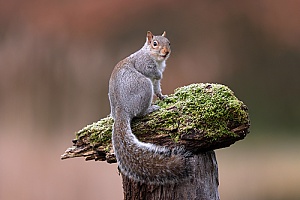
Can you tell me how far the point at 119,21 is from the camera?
455 cm

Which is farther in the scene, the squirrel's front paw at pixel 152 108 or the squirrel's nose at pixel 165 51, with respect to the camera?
the squirrel's nose at pixel 165 51

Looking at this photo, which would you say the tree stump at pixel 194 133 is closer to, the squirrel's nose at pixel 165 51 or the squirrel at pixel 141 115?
the squirrel at pixel 141 115

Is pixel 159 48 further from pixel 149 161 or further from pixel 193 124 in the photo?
pixel 149 161

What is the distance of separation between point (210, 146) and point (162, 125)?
0.27 m

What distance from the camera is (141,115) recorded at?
111 inches

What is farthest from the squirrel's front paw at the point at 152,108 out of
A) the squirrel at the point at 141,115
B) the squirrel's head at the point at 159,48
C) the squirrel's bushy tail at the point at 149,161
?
the squirrel's head at the point at 159,48

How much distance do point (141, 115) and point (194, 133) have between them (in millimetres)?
376

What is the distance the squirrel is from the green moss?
0.08m

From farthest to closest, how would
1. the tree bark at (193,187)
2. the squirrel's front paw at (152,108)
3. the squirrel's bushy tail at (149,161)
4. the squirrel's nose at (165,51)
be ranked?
the squirrel's nose at (165,51)
the squirrel's front paw at (152,108)
the tree bark at (193,187)
the squirrel's bushy tail at (149,161)

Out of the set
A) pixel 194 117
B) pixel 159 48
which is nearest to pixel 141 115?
pixel 194 117

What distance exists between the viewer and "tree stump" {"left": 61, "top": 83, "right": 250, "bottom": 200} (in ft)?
8.46

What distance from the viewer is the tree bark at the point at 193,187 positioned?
8.66ft

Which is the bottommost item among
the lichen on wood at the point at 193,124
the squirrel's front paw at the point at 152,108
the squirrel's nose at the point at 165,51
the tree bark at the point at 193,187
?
the tree bark at the point at 193,187
